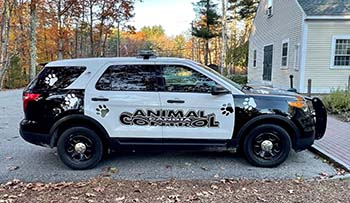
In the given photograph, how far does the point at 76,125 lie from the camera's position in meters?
4.90

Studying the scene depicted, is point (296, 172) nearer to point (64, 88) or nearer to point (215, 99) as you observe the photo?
point (215, 99)

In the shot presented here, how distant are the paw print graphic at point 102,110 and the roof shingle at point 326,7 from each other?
12.9 metres

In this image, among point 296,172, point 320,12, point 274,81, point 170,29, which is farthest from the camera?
point 170,29

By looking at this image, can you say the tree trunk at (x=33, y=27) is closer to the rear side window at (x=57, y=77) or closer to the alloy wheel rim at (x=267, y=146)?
the rear side window at (x=57, y=77)

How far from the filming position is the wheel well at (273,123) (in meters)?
4.89

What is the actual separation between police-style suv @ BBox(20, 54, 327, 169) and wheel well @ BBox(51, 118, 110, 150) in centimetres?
1

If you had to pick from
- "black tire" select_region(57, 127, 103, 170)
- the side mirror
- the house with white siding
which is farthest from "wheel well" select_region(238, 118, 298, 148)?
the house with white siding

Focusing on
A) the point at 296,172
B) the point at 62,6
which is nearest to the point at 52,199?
the point at 296,172

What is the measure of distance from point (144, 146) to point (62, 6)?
25.1 meters

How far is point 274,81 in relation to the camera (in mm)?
18938

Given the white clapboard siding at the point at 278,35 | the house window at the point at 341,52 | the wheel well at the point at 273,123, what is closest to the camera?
the wheel well at the point at 273,123

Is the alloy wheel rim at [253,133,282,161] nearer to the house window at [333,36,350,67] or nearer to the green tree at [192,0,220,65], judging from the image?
the house window at [333,36,350,67]

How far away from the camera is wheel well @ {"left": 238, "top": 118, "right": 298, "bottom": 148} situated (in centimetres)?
489

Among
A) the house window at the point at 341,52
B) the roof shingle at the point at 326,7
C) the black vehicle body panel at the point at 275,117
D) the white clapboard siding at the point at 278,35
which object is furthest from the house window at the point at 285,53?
the black vehicle body panel at the point at 275,117
